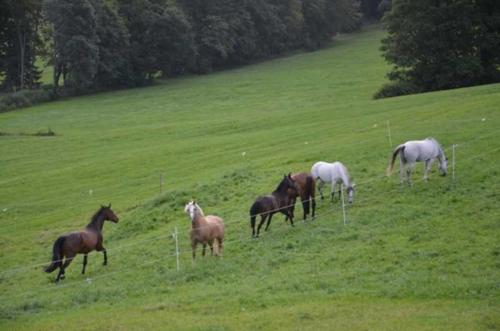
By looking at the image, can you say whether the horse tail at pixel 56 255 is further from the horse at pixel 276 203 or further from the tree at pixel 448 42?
the tree at pixel 448 42

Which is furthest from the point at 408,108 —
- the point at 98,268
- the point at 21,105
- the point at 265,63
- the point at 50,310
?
the point at 265,63

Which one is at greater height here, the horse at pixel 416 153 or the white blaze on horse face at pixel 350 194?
the horse at pixel 416 153

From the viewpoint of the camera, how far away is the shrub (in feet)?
201

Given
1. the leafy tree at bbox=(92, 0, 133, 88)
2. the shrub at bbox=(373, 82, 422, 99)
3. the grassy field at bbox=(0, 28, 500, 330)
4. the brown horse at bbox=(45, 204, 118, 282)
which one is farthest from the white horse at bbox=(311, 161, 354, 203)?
the leafy tree at bbox=(92, 0, 133, 88)

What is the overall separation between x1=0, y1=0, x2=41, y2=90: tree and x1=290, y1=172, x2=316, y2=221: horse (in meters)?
74.7

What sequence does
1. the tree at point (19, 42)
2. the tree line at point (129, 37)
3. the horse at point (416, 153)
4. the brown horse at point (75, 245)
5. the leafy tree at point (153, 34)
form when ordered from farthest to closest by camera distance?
the leafy tree at point (153, 34)
the tree at point (19, 42)
the tree line at point (129, 37)
the horse at point (416, 153)
the brown horse at point (75, 245)

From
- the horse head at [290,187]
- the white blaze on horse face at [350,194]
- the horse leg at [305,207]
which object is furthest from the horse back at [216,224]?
the white blaze on horse face at [350,194]

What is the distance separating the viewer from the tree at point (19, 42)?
91812 mm

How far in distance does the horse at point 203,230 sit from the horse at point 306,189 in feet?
13.7

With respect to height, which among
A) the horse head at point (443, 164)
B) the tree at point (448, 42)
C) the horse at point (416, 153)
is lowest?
the horse head at point (443, 164)

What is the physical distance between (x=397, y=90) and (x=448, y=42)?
5857mm

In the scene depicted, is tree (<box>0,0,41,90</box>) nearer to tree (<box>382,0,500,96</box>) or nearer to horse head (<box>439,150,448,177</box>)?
tree (<box>382,0,500,96</box>)

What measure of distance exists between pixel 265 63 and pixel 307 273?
298 ft

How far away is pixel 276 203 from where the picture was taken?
24.5 meters
